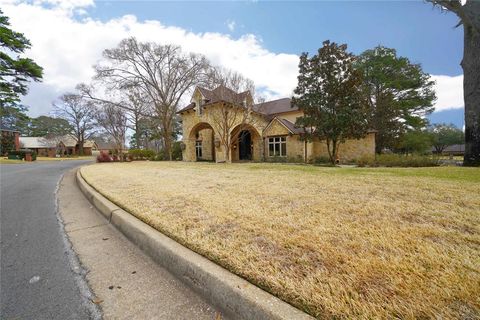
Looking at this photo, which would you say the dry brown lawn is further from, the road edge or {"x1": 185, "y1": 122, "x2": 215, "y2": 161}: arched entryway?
{"x1": 185, "y1": 122, "x2": 215, "y2": 161}: arched entryway

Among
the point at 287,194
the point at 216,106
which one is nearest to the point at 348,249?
the point at 287,194

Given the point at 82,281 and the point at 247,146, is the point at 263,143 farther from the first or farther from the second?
the point at 82,281

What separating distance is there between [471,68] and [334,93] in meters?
6.27

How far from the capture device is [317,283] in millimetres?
1556

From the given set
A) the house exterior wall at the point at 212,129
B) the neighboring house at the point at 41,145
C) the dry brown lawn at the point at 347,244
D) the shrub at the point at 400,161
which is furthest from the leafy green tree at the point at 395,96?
the neighboring house at the point at 41,145

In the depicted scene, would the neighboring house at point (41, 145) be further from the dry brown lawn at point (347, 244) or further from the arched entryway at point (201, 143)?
the dry brown lawn at point (347, 244)

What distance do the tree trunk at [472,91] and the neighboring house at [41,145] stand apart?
68.0m

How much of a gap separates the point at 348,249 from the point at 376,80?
3040cm

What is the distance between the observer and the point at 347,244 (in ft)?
7.03

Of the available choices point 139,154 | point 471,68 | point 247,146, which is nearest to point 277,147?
point 247,146

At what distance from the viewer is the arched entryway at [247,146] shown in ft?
68.6

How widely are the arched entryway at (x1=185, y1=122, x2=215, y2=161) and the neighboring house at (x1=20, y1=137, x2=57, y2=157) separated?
47329 millimetres

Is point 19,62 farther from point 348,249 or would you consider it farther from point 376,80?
point 376,80

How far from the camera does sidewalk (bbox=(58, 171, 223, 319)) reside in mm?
1675
